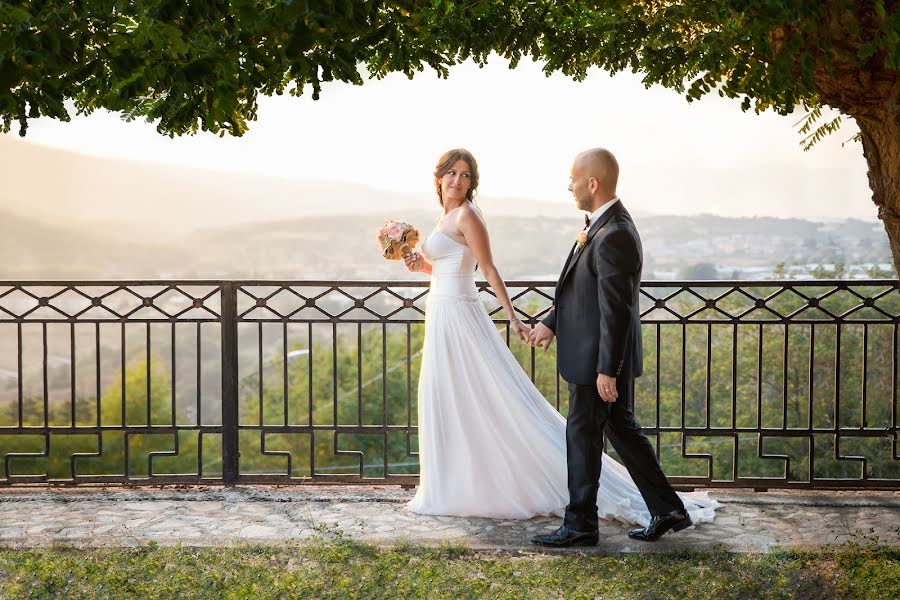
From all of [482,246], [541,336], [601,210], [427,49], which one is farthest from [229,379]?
[601,210]

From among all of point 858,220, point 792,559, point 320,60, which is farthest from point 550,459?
point 858,220

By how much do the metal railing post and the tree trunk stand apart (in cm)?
400

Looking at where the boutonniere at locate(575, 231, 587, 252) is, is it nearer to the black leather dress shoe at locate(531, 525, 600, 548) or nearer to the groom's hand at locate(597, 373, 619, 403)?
the groom's hand at locate(597, 373, 619, 403)

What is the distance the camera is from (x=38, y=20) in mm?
2752

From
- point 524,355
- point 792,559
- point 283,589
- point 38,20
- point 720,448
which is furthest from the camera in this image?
point 524,355

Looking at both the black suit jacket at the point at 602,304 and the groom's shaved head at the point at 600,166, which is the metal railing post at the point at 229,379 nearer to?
the black suit jacket at the point at 602,304

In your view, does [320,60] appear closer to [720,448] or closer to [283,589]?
[283,589]

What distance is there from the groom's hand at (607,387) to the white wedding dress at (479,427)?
2.98 feet

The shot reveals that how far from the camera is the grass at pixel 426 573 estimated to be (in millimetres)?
4371

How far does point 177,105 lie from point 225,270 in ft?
67.2

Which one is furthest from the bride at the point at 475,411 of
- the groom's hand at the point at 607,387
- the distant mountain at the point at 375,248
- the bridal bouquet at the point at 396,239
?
the distant mountain at the point at 375,248

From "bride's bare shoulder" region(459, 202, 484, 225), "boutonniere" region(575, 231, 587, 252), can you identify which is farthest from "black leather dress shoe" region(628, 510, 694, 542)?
"bride's bare shoulder" region(459, 202, 484, 225)

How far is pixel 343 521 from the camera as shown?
558 cm

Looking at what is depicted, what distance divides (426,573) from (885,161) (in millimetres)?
3081
